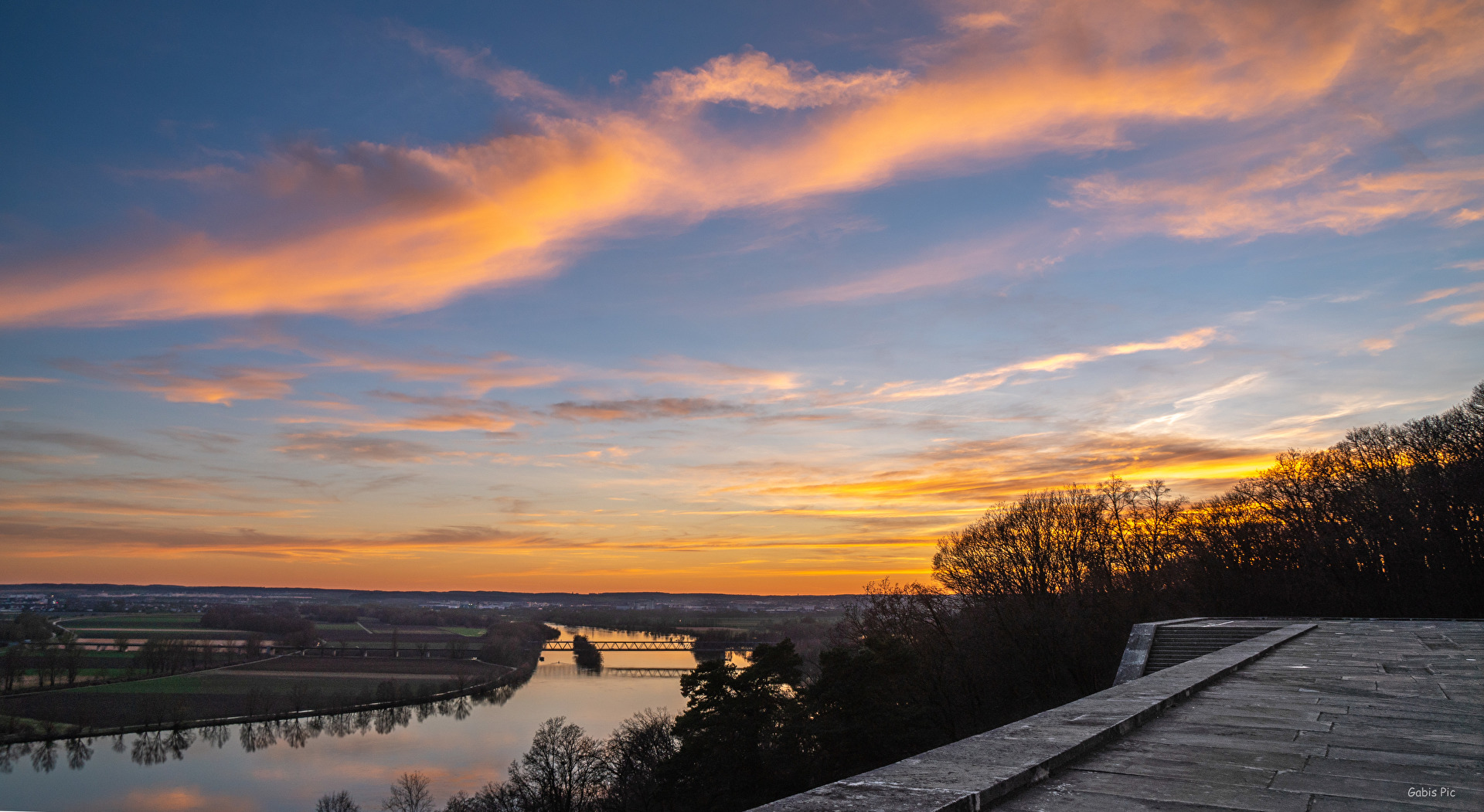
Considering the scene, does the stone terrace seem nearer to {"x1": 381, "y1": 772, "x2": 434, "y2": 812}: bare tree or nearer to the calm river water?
{"x1": 381, "y1": 772, "x2": 434, "y2": 812}: bare tree

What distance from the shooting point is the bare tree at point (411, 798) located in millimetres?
38500

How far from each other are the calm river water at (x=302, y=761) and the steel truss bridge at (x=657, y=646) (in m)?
44.3

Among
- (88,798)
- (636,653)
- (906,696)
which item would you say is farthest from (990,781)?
(636,653)

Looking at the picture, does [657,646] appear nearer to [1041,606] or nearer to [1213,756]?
[1041,606]

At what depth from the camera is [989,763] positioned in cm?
403

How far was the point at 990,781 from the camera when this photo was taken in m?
3.54

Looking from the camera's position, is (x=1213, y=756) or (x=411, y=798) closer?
(x=1213, y=756)

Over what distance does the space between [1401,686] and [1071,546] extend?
4077cm

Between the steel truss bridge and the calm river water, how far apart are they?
44266mm

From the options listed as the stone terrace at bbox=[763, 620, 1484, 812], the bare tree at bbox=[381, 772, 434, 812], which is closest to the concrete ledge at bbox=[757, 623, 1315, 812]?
the stone terrace at bbox=[763, 620, 1484, 812]

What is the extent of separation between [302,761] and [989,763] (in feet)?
219

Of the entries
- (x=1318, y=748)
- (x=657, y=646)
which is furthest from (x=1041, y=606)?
(x=657, y=646)

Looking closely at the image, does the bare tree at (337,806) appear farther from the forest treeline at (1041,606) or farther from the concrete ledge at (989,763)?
the concrete ledge at (989,763)

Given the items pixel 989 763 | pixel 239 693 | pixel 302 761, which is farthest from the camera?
pixel 239 693
